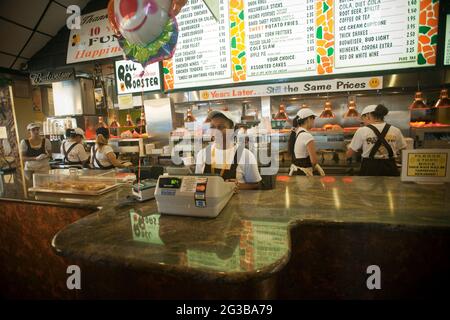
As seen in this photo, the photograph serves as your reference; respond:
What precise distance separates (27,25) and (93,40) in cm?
203

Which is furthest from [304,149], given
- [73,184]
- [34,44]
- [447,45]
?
[34,44]

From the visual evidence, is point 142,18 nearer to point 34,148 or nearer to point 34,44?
point 34,148

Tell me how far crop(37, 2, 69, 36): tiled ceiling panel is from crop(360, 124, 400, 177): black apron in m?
5.84

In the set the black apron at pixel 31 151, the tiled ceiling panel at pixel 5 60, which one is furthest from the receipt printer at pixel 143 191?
the tiled ceiling panel at pixel 5 60

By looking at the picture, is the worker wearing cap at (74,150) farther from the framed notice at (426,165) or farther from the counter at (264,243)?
Answer: the framed notice at (426,165)

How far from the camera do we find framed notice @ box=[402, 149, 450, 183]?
1.78 meters

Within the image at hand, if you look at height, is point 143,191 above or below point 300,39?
below

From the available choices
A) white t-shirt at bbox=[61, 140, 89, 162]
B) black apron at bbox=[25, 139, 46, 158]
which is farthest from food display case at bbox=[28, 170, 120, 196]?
black apron at bbox=[25, 139, 46, 158]

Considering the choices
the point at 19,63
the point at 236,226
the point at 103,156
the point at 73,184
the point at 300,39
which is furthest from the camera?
the point at 19,63

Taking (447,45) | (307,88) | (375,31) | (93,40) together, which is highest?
(93,40)

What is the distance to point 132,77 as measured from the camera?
116 inches

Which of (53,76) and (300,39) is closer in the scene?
(300,39)

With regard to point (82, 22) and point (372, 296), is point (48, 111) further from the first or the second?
point (372, 296)
